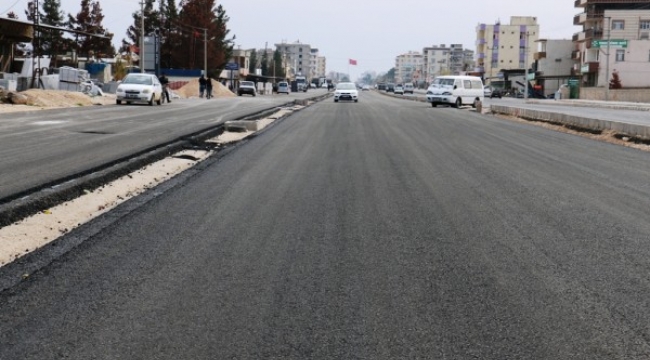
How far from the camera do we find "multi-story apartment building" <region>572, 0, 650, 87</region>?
281 ft

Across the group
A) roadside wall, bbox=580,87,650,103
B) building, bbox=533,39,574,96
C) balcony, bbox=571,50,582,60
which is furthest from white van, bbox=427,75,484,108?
building, bbox=533,39,574,96

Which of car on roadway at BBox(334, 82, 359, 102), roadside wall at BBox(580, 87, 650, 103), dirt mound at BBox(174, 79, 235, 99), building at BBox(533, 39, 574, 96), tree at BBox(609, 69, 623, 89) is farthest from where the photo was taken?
building at BBox(533, 39, 574, 96)

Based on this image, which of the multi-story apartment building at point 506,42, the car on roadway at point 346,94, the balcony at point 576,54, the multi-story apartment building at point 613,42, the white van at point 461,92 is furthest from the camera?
the multi-story apartment building at point 506,42

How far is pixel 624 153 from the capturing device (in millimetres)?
15750

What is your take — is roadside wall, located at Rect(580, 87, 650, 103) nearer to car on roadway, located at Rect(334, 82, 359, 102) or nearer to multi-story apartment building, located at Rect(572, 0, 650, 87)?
multi-story apartment building, located at Rect(572, 0, 650, 87)

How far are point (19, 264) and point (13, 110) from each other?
24.5 metres

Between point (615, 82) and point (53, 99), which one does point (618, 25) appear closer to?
point (615, 82)

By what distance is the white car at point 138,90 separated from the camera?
121 feet

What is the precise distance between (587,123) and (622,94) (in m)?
57.7

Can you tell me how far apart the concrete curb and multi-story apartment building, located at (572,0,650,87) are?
51.2 metres

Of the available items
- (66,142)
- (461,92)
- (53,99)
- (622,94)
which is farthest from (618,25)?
(66,142)

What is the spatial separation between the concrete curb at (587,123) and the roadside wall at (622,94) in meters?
44.6

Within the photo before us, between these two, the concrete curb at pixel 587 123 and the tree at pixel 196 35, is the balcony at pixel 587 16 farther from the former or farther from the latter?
the concrete curb at pixel 587 123

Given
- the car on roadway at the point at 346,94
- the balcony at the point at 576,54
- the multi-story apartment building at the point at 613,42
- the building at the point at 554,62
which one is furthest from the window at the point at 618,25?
the car on roadway at the point at 346,94
